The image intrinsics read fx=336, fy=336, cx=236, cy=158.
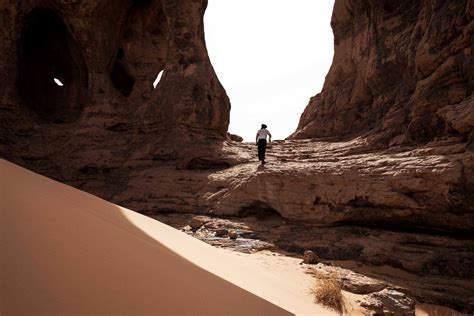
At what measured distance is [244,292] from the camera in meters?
2.50

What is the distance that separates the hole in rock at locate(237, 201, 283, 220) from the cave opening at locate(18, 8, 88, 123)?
8.14 m

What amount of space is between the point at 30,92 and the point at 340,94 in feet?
39.5

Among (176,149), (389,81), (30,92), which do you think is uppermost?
(389,81)

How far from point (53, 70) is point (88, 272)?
46.4 ft

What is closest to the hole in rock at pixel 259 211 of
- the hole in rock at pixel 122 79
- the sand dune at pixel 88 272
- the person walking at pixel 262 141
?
the person walking at pixel 262 141

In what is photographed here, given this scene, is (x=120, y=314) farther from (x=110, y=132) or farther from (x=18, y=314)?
(x=110, y=132)

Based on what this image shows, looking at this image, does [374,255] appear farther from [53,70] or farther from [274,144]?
[53,70]

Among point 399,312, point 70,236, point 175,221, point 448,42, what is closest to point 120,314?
point 70,236

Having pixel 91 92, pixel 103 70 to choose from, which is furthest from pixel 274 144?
pixel 103 70

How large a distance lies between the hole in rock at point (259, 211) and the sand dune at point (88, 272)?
4.86 m

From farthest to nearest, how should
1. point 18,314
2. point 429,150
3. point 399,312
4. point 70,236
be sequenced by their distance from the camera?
point 429,150 → point 399,312 → point 70,236 → point 18,314

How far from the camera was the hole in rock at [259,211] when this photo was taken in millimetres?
7488

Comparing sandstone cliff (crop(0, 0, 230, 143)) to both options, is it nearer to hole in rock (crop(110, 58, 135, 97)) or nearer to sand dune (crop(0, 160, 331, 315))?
hole in rock (crop(110, 58, 135, 97))

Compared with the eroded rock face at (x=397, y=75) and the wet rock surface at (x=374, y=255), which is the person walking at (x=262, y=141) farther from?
the eroded rock face at (x=397, y=75)
